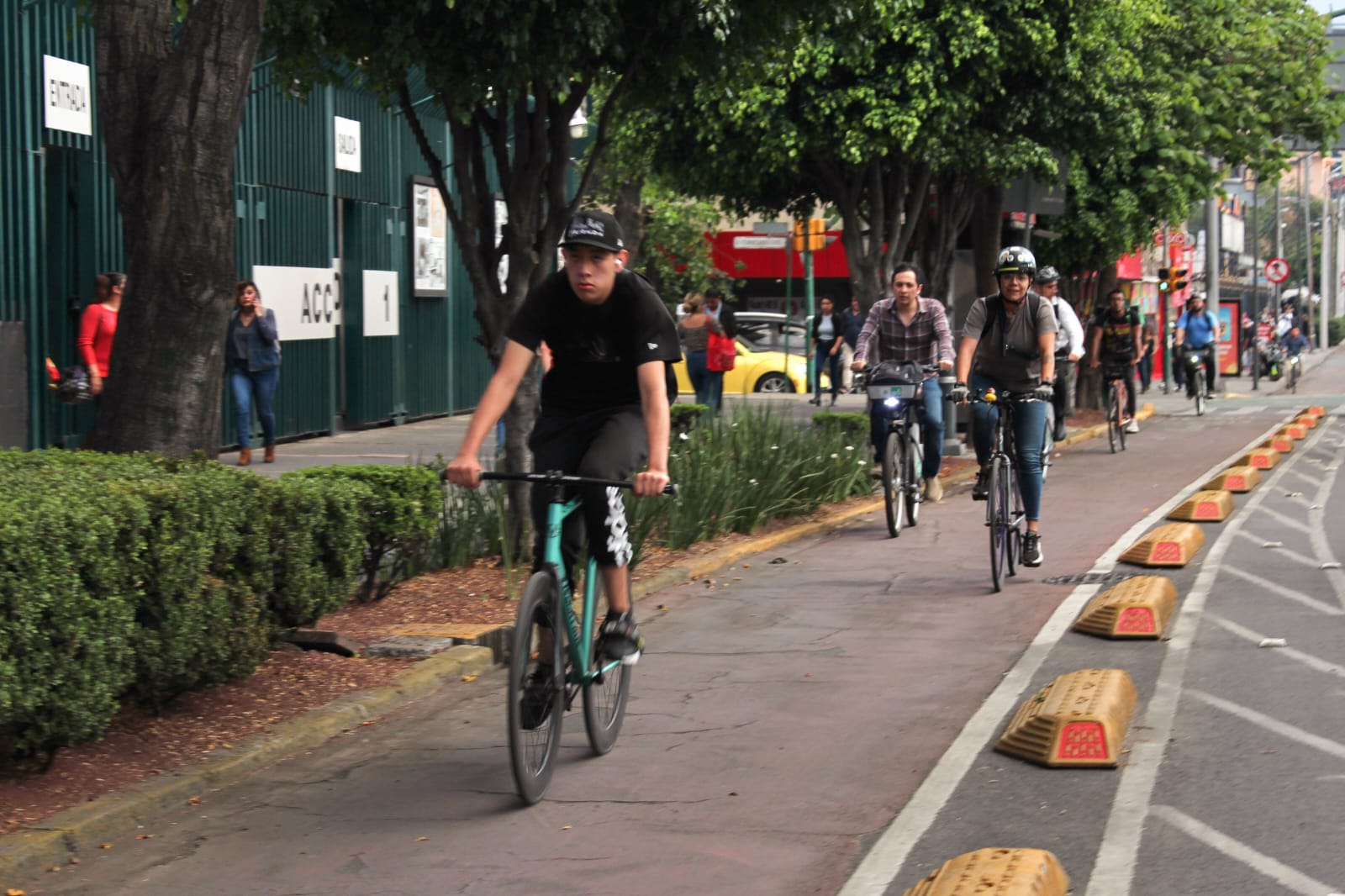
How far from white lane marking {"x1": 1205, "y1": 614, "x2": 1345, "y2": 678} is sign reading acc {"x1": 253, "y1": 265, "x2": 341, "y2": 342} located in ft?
44.2

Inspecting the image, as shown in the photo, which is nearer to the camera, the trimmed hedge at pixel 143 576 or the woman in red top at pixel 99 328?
the trimmed hedge at pixel 143 576

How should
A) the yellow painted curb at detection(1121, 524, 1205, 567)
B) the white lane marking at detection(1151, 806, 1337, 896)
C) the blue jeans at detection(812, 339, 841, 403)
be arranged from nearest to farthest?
the white lane marking at detection(1151, 806, 1337, 896), the yellow painted curb at detection(1121, 524, 1205, 567), the blue jeans at detection(812, 339, 841, 403)

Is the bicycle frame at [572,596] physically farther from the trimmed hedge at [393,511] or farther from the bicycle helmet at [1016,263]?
the bicycle helmet at [1016,263]

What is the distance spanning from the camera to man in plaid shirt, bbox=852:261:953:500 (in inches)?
515

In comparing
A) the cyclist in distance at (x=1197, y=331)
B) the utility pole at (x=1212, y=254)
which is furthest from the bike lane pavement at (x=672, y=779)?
the utility pole at (x=1212, y=254)

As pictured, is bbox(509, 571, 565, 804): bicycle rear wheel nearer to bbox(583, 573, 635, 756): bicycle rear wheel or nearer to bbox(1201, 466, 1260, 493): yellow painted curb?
bbox(583, 573, 635, 756): bicycle rear wheel

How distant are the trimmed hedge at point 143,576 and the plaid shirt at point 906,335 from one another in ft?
19.9

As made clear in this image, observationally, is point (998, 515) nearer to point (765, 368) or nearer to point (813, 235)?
point (813, 235)

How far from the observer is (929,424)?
13656mm

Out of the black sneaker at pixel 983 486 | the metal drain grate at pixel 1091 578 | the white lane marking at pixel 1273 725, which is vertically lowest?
the white lane marking at pixel 1273 725

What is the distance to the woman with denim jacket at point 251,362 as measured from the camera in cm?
1830

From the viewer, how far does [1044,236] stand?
87.0 feet

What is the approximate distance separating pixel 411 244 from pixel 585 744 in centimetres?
1935

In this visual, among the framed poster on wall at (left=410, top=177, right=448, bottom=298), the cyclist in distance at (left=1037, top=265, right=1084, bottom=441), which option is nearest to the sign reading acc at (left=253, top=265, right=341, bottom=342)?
the framed poster on wall at (left=410, top=177, right=448, bottom=298)
